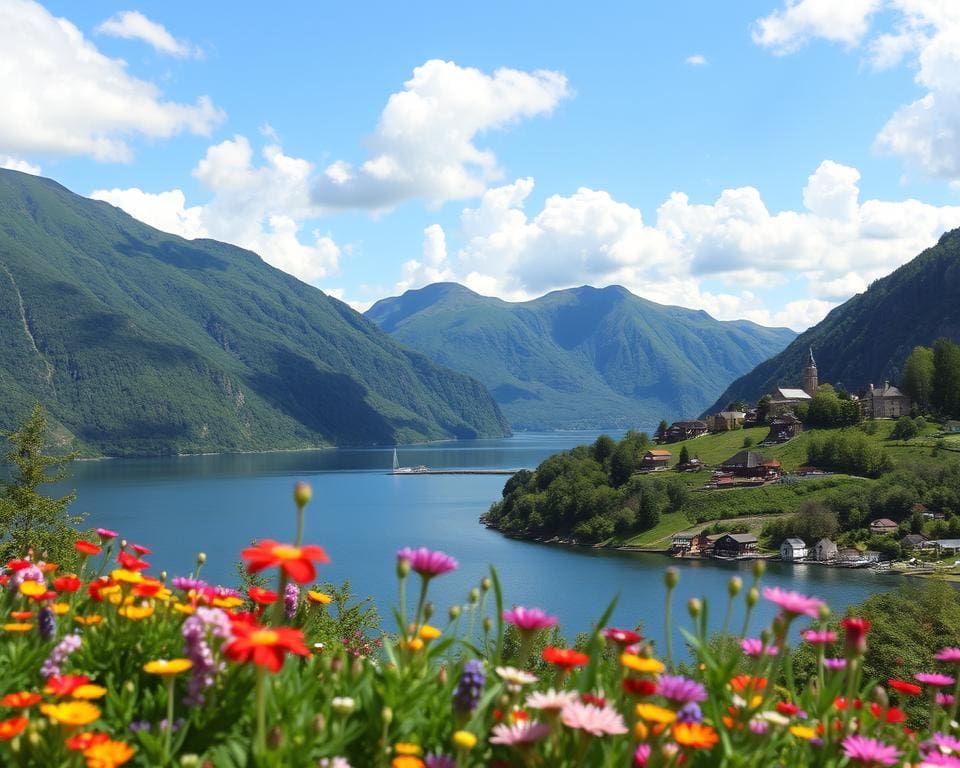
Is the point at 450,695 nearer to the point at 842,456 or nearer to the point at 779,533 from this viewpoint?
the point at 779,533

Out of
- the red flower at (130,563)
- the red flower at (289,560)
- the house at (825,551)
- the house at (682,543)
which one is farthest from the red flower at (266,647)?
the house at (682,543)

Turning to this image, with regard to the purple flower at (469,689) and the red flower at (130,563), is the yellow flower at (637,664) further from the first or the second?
the red flower at (130,563)

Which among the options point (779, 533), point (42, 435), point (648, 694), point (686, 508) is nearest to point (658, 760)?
point (648, 694)

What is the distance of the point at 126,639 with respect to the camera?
390cm

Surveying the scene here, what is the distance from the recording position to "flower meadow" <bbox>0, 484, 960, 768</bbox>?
9.16 ft

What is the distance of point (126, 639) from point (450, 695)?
5.13ft

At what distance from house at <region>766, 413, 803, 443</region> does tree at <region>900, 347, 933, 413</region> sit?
16.6 m

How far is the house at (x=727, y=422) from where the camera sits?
139125 mm

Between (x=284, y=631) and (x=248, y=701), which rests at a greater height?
(x=284, y=631)

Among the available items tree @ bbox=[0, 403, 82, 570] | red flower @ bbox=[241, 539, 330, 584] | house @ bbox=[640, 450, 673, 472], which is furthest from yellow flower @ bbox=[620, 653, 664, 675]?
house @ bbox=[640, 450, 673, 472]

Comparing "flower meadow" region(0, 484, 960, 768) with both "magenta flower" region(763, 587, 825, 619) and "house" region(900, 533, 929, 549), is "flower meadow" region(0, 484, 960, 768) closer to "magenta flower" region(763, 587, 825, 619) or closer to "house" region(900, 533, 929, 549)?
"magenta flower" region(763, 587, 825, 619)

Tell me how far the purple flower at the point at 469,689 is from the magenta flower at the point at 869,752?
1299 millimetres

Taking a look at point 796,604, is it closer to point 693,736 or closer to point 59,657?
point 693,736

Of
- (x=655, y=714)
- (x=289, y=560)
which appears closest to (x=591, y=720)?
(x=655, y=714)
